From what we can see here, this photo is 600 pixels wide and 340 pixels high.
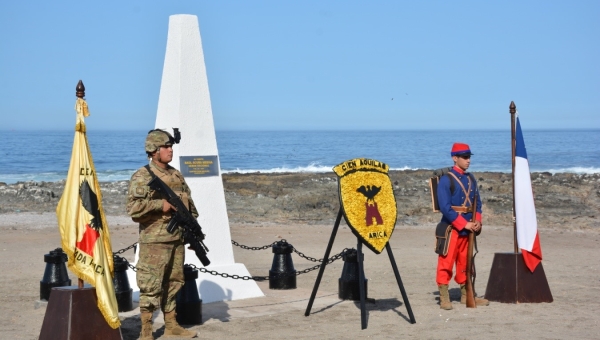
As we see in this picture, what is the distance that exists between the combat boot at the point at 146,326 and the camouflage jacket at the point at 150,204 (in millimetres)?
700

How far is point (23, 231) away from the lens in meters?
18.4

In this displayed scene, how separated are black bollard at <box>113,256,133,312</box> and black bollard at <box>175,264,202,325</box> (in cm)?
91

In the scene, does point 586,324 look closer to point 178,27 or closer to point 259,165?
point 178,27

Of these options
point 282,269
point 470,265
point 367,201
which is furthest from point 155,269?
point 470,265

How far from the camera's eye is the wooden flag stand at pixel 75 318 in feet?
24.4

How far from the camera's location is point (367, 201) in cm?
895

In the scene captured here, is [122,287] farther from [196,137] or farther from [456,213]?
[456,213]

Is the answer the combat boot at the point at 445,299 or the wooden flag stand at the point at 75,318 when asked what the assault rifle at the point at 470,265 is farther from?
the wooden flag stand at the point at 75,318

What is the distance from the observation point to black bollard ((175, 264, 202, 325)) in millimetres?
9070

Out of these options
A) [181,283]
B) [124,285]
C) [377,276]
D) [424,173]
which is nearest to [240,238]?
[377,276]

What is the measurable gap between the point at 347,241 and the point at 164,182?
877cm

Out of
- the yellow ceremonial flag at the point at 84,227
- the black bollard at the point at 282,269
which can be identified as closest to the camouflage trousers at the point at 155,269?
the yellow ceremonial flag at the point at 84,227

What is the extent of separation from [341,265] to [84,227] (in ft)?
22.8

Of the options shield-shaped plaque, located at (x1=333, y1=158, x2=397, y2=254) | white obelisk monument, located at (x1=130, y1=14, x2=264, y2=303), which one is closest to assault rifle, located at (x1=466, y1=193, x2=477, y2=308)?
shield-shaped plaque, located at (x1=333, y1=158, x2=397, y2=254)
